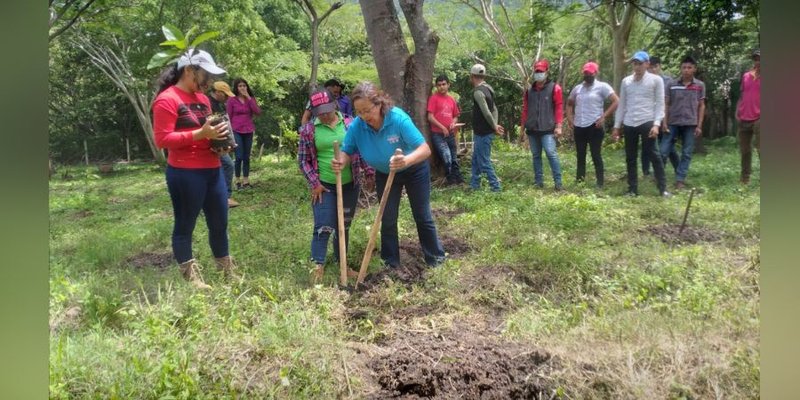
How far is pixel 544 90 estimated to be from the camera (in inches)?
205

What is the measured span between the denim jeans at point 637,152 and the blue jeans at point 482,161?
58.8 inches

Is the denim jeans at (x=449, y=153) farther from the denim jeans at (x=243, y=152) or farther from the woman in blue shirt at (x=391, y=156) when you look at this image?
the denim jeans at (x=243, y=152)

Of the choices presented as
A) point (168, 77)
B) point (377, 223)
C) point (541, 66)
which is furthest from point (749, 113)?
point (168, 77)

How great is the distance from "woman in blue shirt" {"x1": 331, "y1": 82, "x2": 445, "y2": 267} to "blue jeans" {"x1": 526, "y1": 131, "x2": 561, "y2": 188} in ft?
4.80

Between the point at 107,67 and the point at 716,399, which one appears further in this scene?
the point at 107,67

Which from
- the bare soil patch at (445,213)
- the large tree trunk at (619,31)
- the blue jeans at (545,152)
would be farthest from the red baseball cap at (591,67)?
the bare soil patch at (445,213)

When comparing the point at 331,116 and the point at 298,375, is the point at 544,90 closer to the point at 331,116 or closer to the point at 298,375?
the point at 331,116

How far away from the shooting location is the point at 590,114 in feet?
14.4

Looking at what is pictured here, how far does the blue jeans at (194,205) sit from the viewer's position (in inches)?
138

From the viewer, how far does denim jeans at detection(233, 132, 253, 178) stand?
13.2 ft

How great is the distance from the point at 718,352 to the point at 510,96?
368 cm

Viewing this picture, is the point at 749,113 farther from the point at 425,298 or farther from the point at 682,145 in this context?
the point at 425,298
